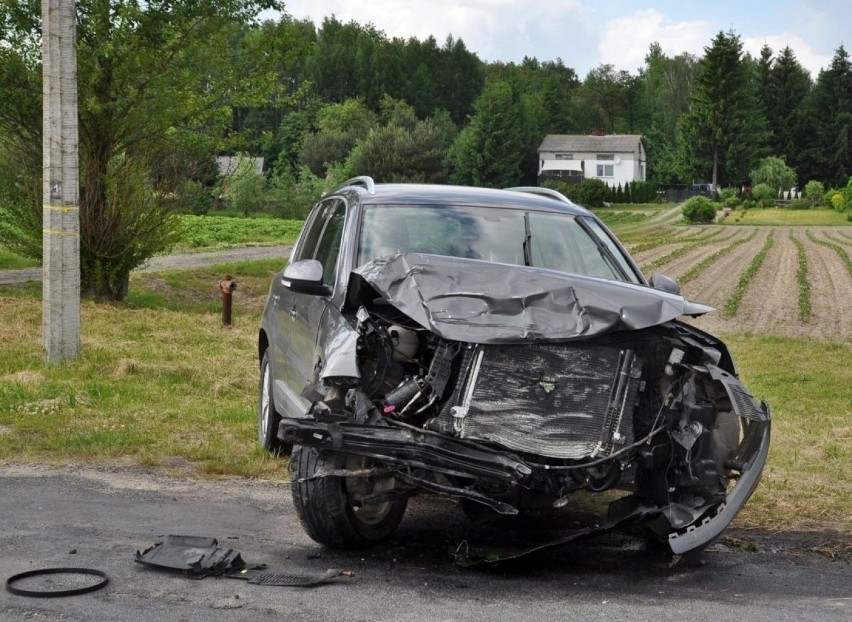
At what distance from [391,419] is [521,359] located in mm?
696

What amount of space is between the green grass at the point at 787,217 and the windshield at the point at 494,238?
6338cm

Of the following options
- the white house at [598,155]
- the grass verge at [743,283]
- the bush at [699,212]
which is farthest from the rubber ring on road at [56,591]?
the white house at [598,155]

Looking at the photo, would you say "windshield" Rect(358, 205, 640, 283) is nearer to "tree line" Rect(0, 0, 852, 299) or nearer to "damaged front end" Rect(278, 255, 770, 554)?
"damaged front end" Rect(278, 255, 770, 554)

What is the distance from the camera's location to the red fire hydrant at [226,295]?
56.3ft

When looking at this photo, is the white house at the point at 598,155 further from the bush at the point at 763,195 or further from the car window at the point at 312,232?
the car window at the point at 312,232

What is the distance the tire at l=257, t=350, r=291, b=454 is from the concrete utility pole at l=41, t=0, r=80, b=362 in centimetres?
475

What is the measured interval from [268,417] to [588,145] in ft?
370

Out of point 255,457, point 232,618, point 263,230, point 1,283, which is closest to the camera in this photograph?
point 232,618

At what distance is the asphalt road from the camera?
193 inches

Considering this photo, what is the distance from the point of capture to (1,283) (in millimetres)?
22453

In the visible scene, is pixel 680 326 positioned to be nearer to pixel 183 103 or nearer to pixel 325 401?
pixel 325 401

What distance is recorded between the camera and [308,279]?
6734mm

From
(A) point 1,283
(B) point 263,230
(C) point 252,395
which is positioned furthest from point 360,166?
(C) point 252,395

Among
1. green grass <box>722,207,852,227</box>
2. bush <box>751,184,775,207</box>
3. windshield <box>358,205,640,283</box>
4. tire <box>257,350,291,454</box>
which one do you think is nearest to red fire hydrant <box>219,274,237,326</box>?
→ tire <box>257,350,291,454</box>
